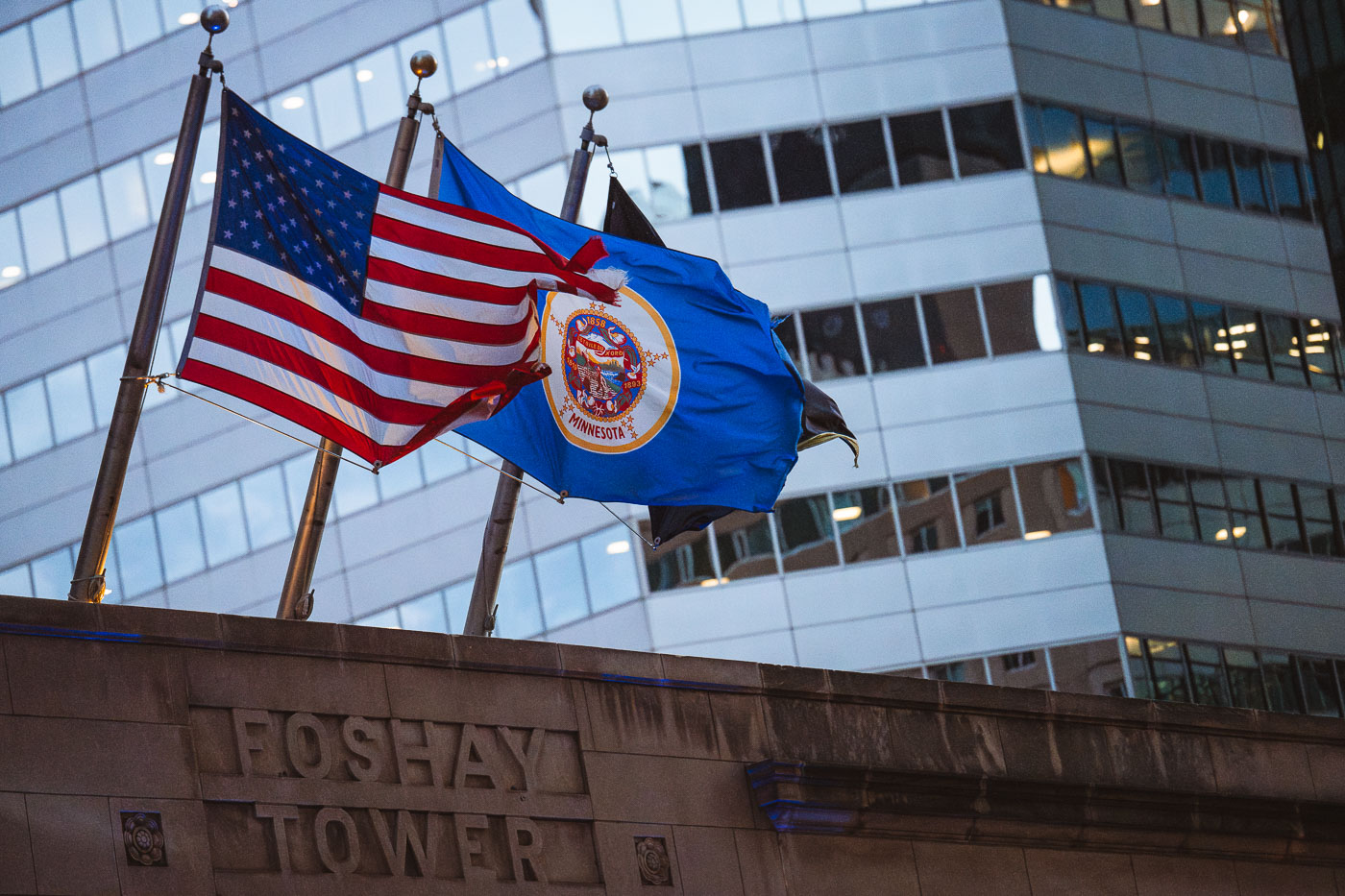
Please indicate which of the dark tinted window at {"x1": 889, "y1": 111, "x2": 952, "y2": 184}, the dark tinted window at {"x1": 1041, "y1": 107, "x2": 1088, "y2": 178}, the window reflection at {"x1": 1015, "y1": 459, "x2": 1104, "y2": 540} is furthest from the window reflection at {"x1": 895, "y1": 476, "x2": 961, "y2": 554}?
the dark tinted window at {"x1": 1041, "y1": 107, "x2": 1088, "y2": 178}

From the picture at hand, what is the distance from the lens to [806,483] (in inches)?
1779

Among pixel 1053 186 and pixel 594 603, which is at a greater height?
pixel 1053 186

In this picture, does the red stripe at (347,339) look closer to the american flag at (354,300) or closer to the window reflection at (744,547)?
the american flag at (354,300)

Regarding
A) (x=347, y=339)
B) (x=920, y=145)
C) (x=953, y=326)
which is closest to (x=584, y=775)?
(x=347, y=339)

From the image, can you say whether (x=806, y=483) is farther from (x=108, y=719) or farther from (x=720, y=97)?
(x=108, y=719)

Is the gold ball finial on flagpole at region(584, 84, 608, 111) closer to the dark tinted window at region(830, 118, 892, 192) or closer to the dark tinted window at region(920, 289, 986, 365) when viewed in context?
the dark tinted window at region(920, 289, 986, 365)

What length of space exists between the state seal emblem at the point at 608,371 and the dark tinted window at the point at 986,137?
2799 cm

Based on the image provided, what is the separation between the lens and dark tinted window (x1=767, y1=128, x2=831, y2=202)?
154 feet

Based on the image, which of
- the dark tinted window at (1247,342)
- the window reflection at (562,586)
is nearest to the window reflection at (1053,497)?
the dark tinted window at (1247,342)

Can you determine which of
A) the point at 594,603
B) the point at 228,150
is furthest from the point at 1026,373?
the point at 228,150

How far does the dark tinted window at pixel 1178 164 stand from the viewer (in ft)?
165

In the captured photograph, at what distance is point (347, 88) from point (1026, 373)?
17.2 m

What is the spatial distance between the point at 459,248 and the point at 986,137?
3084 cm

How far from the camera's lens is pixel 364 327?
17797 millimetres
